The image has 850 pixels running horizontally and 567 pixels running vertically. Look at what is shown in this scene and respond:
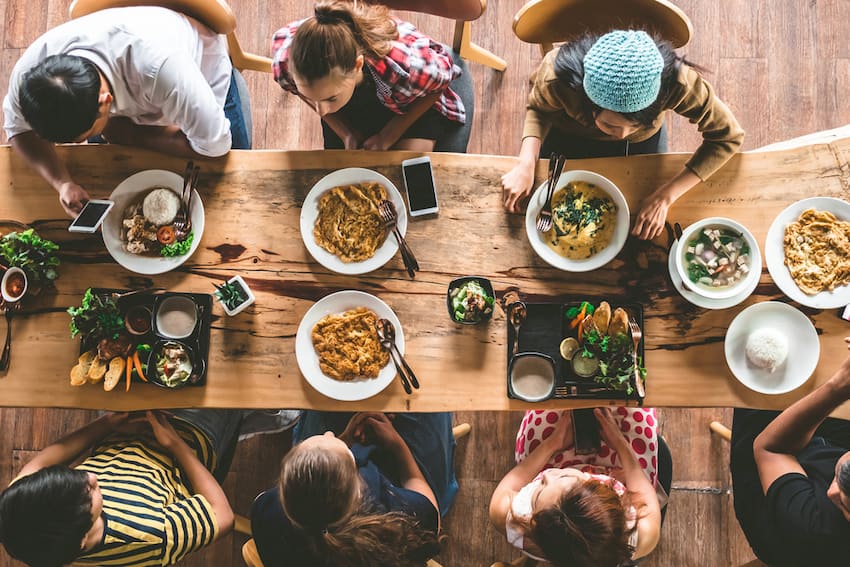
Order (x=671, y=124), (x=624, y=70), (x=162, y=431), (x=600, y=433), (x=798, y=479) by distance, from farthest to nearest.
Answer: (x=671, y=124)
(x=600, y=433)
(x=162, y=431)
(x=798, y=479)
(x=624, y=70)

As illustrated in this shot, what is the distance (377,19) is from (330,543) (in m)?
1.53

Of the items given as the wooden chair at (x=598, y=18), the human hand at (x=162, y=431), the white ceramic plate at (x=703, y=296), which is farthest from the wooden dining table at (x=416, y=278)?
the wooden chair at (x=598, y=18)

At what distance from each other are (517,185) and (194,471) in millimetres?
1375

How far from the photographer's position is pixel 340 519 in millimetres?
1743

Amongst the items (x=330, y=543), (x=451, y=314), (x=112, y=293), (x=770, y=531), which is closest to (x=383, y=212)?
(x=451, y=314)

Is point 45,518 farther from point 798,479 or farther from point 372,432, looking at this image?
point 798,479

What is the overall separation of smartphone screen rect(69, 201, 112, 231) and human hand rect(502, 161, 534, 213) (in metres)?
1.18

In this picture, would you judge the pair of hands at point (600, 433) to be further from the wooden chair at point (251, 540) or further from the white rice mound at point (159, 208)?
Result: the white rice mound at point (159, 208)

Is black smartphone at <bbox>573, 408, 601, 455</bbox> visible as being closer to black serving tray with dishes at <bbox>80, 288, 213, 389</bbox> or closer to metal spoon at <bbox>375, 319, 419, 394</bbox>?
metal spoon at <bbox>375, 319, 419, 394</bbox>

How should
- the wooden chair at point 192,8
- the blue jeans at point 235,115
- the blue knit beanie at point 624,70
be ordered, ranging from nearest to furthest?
1. the blue knit beanie at point 624,70
2. the wooden chair at point 192,8
3. the blue jeans at point 235,115

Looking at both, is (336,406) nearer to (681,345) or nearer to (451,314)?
(451,314)

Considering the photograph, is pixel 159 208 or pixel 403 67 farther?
pixel 403 67

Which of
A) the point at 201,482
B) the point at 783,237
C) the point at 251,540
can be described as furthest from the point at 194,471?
the point at 783,237

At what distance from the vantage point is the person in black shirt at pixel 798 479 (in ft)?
5.66
